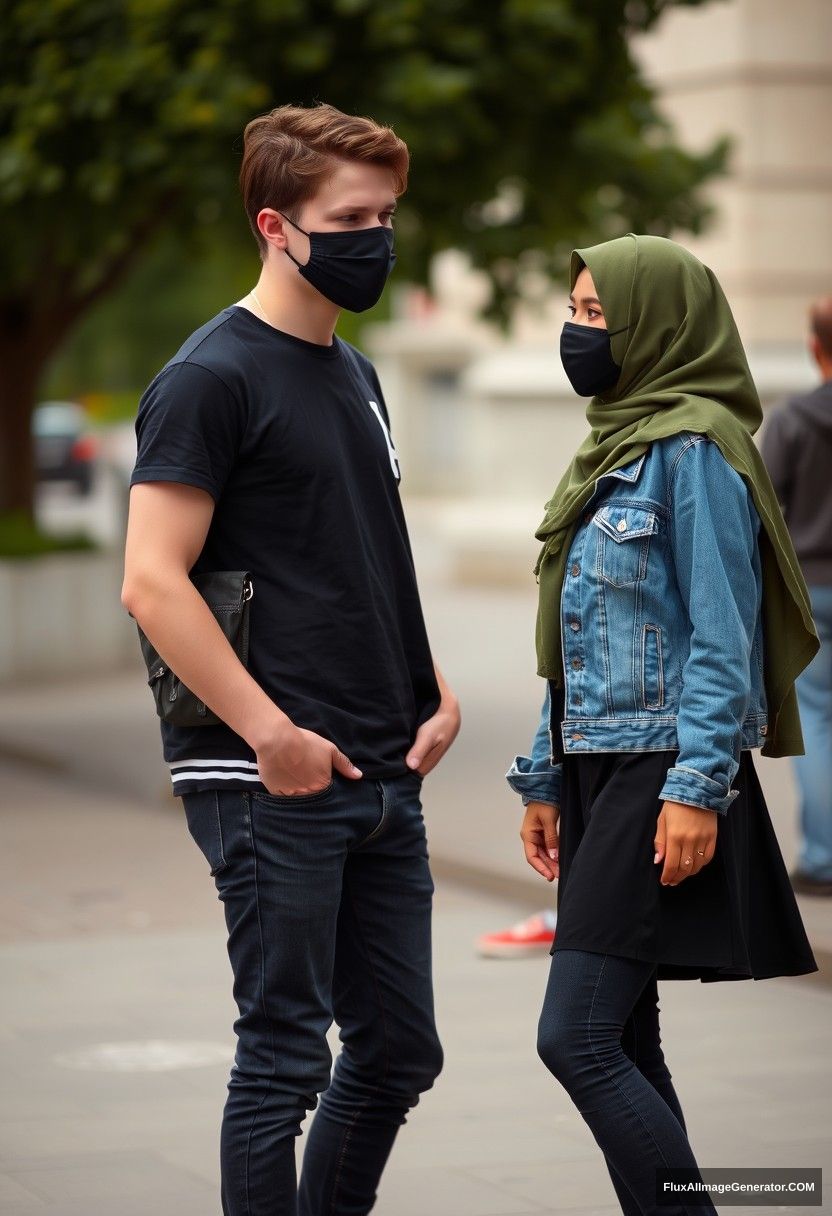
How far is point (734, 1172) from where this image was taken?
4418mm

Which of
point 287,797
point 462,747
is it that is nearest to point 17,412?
point 462,747

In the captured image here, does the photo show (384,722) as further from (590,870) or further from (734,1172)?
(734,1172)

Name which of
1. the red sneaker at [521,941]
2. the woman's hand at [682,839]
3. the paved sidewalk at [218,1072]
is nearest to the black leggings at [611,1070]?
the woman's hand at [682,839]

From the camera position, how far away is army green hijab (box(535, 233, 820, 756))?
3.35m

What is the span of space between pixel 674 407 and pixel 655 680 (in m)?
0.45

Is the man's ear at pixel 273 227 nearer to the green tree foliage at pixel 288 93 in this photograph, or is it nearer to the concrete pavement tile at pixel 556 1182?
the concrete pavement tile at pixel 556 1182

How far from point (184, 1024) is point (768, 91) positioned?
1462cm

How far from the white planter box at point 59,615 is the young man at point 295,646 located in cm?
1103

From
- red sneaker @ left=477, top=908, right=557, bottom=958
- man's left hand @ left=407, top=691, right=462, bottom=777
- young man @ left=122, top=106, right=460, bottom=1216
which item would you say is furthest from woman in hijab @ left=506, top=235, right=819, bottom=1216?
red sneaker @ left=477, top=908, right=557, bottom=958

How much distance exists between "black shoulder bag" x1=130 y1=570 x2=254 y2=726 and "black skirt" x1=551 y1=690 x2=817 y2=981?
1.99ft

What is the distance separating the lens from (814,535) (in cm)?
693

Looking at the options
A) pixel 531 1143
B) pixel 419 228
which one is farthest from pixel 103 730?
pixel 531 1143

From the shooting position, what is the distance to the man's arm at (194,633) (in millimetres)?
3168

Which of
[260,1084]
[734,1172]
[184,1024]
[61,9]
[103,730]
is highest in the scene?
[61,9]
